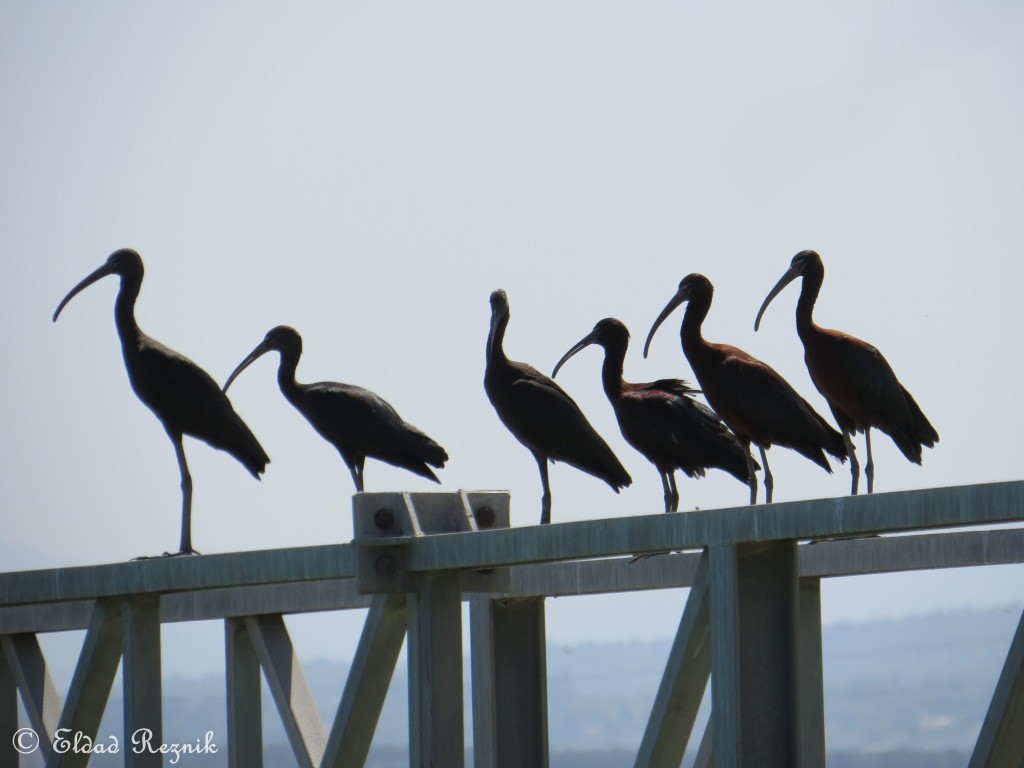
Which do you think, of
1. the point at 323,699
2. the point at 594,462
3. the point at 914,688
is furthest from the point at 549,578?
the point at 914,688

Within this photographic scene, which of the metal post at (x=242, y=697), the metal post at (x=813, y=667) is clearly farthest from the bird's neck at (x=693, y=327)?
the metal post at (x=242, y=697)

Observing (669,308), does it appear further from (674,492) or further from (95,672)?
(95,672)

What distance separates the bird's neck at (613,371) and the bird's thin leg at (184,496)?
8.51 ft

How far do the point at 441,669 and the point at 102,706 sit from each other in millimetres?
2227

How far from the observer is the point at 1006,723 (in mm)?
4688

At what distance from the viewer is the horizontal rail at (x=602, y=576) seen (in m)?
7.12

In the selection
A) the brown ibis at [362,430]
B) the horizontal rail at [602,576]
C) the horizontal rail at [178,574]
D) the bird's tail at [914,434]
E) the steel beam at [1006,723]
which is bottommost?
the steel beam at [1006,723]

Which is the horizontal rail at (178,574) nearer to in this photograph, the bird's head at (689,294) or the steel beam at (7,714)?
the steel beam at (7,714)

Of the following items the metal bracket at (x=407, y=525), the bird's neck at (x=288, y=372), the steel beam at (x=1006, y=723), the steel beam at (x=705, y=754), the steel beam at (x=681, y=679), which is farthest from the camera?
the bird's neck at (x=288, y=372)

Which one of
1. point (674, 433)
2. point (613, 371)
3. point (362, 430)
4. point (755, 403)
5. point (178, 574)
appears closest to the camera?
point (178, 574)

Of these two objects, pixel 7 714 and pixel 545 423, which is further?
pixel 545 423

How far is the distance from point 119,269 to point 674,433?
3926mm

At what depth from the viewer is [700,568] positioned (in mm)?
5043

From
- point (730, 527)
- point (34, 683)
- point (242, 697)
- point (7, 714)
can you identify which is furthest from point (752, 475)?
point (730, 527)
